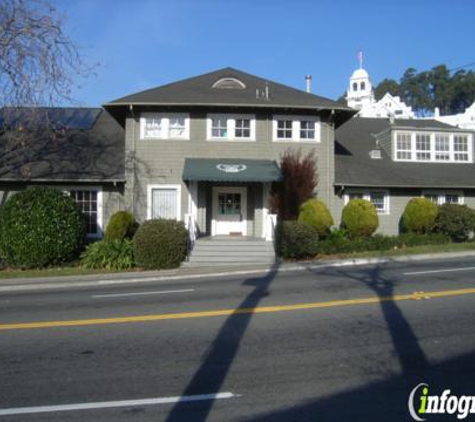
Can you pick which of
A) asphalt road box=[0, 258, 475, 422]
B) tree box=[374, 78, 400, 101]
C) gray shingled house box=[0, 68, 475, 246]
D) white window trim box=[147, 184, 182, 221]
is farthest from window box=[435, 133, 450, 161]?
tree box=[374, 78, 400, 101]

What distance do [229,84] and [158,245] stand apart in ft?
31.7

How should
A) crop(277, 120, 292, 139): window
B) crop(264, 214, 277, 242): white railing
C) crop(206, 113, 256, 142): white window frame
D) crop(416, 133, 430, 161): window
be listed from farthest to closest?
crop(416, 133, 430, 161): window → crop(277, 120, 292, 139): window → crop(206, 113, 256, 142): white window frame → crop(264, 214, 277, 242): white railing

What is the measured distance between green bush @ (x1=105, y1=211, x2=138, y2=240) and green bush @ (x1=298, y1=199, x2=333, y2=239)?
675 centimetres

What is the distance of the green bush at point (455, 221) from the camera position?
19.9 metres

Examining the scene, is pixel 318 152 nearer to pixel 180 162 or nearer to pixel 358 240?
pixel 358 240

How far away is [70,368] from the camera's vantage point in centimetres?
571

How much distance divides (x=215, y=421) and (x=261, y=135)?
16.7 m

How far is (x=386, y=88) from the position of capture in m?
134

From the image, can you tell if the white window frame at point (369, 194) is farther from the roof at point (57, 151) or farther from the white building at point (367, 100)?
the white building at point (367, 100)

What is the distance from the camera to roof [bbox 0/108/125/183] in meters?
18.9

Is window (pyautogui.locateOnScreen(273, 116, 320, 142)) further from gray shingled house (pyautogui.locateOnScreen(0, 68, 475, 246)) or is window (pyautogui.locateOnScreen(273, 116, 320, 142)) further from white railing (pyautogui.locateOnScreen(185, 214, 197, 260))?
white railing (pyautogui.locateOnScreen(185, 214, 197, 260))

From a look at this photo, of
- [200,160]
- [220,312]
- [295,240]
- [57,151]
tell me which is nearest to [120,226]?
[200,160]

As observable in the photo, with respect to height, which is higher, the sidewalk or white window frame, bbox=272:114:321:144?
white window frame, bbox=272:114:321:144

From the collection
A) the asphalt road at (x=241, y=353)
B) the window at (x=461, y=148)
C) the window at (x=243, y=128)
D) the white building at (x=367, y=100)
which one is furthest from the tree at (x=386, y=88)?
the asphalt road at (x=241, y=353)
